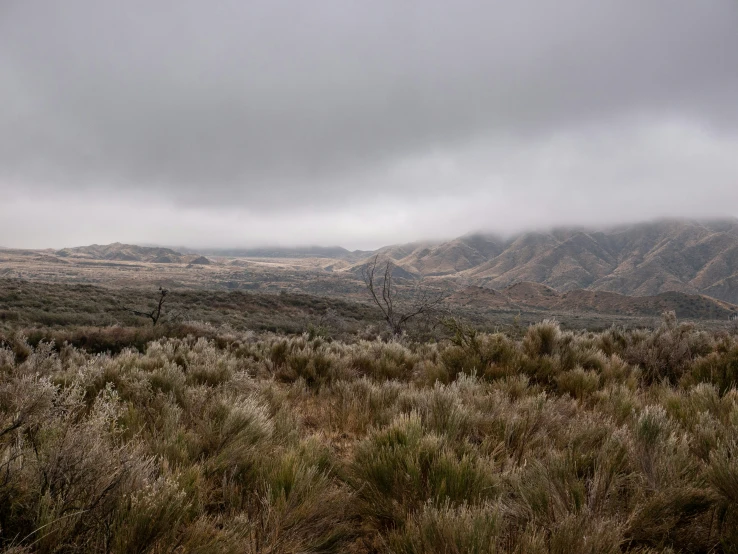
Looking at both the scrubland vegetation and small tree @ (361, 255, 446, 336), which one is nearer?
the scrubland vegetation

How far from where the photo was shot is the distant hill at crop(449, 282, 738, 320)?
78.2 metres

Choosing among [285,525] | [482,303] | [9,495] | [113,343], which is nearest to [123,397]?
[9,495]

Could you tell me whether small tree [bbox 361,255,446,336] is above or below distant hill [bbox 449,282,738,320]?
above

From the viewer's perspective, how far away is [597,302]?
295ft

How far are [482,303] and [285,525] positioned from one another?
9220cm

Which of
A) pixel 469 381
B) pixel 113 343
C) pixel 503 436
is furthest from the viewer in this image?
pixel 113 343

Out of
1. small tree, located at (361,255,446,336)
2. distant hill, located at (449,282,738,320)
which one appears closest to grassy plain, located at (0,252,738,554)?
small tree, located at (361,255,446,336)

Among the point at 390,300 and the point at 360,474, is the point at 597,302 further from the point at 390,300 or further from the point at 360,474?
the point at 360,474

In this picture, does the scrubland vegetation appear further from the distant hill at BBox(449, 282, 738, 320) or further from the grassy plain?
the distant hill at BBox(449, 282, 738, 320)

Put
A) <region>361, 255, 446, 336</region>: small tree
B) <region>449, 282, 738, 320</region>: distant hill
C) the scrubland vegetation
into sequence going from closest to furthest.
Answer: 1. the scrubland vegetation
2. <region>361, 255, 446, 336</region>: small tree
3. <region>449, 282, 738, 320</region>: distant hill

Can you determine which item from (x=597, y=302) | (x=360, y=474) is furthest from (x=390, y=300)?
(x=597, y=302)

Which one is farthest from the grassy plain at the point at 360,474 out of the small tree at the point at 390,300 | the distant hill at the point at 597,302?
the distant hill at the point at 597,302

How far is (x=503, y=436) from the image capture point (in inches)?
113

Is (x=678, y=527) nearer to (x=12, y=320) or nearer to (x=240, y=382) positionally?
(x=240, y=382)
